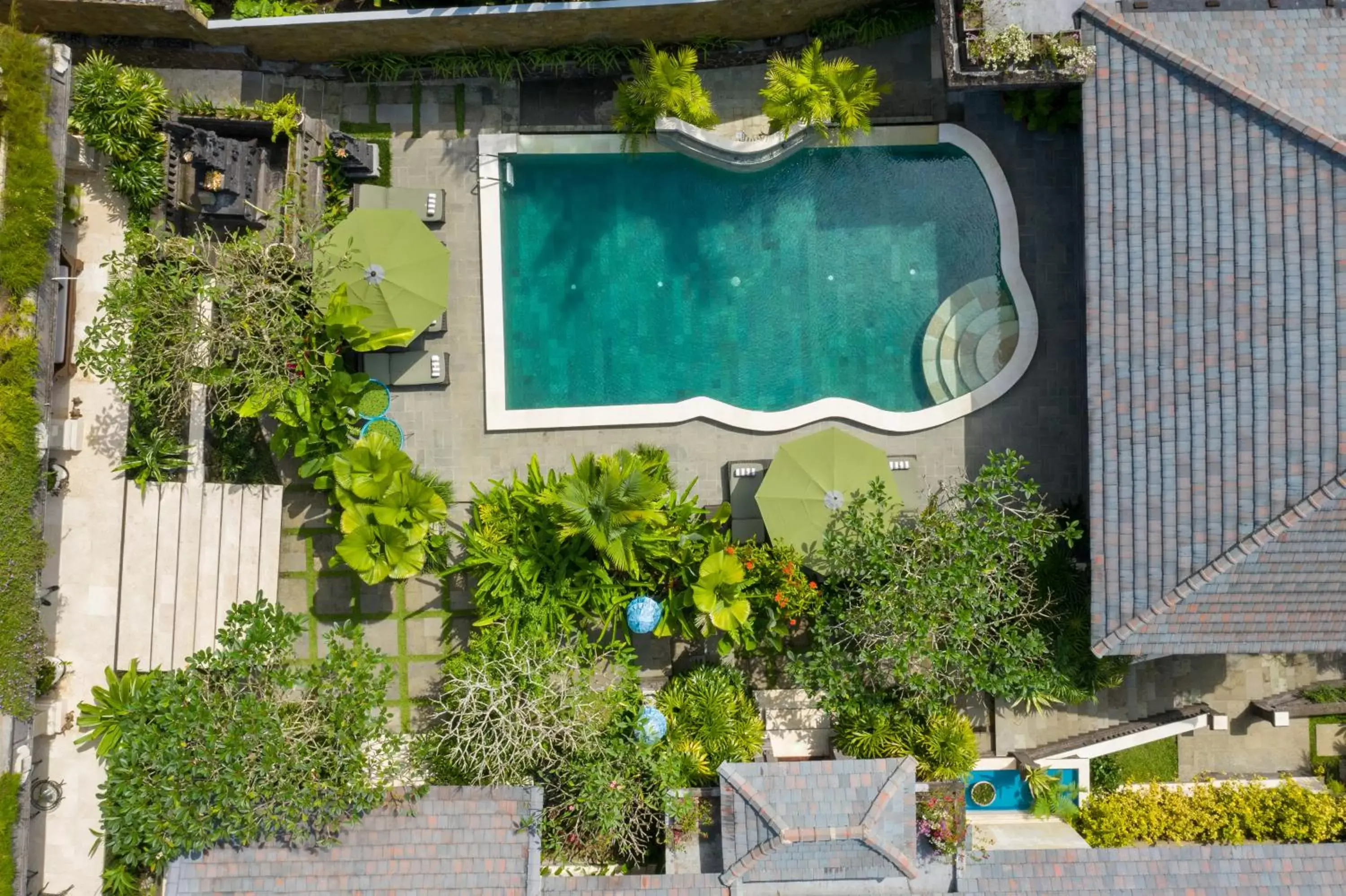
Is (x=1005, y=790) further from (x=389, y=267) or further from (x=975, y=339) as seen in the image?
(x=389, y=267)

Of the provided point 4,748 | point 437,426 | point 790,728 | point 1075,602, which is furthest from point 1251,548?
point 4,748

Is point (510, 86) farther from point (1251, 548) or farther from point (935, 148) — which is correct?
point (1251, 548)

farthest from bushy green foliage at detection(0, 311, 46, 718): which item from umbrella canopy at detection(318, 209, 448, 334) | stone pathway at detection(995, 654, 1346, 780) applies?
stone pathway at detection(995, 654, 1346, 780)

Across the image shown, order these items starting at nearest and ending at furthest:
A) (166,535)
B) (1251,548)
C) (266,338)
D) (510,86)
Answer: (1251,548), (266,338), (166,535), (510,86)

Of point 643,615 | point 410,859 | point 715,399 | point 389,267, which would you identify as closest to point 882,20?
point 715,399

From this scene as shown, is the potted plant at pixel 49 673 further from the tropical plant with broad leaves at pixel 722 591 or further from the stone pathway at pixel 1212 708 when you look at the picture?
the stone pathway at pixel 1212 708

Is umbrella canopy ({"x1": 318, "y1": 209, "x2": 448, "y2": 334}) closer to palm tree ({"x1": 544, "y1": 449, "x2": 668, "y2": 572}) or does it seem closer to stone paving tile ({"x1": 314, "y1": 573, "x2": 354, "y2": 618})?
palm tree ({"x1": 544, "y1": 449, "x2": 668, "y2": 572})

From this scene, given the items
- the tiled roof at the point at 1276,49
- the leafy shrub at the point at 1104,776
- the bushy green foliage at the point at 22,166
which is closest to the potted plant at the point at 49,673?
the bushy green foliage at the point at 22,166
